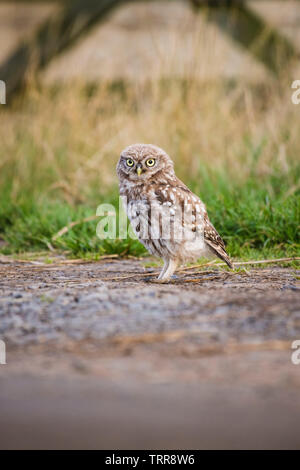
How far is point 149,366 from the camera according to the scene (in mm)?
1904

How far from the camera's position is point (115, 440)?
4.81 feet

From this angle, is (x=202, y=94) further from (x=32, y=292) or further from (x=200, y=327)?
(x=200, y=327)

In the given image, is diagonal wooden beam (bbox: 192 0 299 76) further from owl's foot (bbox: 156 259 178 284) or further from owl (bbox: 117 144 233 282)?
owl's foot (bbox: 156 259 178 284)

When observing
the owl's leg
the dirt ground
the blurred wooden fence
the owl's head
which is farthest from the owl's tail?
the blurred wooden fence

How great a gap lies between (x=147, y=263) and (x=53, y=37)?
5.02 meters

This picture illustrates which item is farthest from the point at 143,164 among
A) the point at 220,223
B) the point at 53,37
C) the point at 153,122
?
the point at 53,37

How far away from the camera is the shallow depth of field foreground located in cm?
160

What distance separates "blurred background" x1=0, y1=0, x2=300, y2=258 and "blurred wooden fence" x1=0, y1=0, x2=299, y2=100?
2 centimetres

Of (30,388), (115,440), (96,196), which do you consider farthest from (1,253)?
(115,440)

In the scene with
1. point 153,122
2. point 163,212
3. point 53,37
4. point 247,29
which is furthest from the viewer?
point 247,29

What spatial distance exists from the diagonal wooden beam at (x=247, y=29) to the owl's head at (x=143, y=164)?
16.5 feet

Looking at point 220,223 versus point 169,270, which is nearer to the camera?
point 169,270

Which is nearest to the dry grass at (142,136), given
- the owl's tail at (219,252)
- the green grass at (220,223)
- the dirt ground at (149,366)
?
the green grass at (220,223)

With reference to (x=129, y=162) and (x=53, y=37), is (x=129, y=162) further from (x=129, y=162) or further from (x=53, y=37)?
(x=53, y=37)
